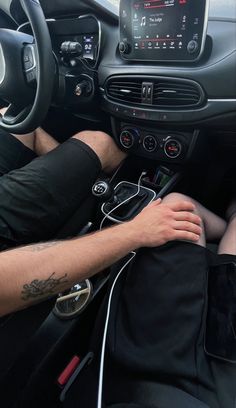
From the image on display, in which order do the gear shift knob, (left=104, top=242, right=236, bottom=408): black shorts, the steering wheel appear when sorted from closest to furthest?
(left=104, top=242, right=236, bottom=408): black shorts < the steering wheel < the gear shift knob

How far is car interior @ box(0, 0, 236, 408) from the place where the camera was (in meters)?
0.74

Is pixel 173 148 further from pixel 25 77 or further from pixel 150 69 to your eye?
pixel 25 77

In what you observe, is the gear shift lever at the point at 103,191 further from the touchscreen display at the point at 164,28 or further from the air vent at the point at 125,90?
the touchscreen display at the point at 164,28

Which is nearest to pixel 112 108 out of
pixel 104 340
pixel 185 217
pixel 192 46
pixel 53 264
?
pixel 192 46

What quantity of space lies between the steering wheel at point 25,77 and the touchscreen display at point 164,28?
8.6 inches

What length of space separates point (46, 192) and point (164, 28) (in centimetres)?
49

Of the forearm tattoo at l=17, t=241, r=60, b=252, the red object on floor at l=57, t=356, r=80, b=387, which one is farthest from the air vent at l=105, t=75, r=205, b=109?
the red object on floor at l=57, t=356, r=80, b=387

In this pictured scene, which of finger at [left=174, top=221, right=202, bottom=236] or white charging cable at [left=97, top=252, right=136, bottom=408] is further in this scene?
finger at [left=174, top=221, right=202, bottom=236]

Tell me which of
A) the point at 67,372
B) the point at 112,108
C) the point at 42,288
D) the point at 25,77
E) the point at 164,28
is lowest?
the point at 67,372

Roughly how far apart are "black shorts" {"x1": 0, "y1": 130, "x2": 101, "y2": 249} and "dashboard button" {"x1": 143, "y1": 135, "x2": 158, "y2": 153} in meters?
0.15

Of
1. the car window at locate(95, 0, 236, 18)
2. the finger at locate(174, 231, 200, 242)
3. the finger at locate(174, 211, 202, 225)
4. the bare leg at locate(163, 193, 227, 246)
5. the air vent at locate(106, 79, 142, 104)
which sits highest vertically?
the car window at locate(95, 0, 236, 18)

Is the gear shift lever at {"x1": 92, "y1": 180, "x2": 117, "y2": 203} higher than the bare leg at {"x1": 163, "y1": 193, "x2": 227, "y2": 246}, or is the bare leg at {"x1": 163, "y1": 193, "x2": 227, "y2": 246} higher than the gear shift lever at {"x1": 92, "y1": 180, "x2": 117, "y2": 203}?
the gear shift lever at {"x1": 92, "y1": 180, "x2": 117, "y2": 203}

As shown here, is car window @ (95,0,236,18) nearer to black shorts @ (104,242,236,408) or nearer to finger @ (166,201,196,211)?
finger @ (166,201,196,211)

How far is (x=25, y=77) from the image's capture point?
0.99m
